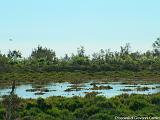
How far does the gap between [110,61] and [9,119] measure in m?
68.9

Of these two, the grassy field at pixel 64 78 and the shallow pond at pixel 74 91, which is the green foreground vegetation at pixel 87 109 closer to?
the shallow pond at pixel 74 91

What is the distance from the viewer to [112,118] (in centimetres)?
1568

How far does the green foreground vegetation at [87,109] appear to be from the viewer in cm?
1627

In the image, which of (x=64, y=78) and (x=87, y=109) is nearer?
(x=87, y=109)

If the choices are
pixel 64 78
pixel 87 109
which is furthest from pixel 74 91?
pixel 64 78

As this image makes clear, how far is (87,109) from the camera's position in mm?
17234

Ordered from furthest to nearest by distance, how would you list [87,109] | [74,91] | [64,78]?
1. [64,78]
2. [74,91]
3. [87,109]

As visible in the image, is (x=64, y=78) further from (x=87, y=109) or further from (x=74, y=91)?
(x=87, y=109)

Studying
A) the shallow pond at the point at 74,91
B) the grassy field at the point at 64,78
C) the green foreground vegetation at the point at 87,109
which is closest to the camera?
the green foreground vegetation at the point at 87,109

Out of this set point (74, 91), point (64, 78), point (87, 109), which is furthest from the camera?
point (64, 78)

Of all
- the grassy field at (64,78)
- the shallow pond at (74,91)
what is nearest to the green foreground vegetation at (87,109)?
the shallow pond at (74,91)

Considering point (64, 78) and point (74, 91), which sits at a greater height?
point (64, 78)

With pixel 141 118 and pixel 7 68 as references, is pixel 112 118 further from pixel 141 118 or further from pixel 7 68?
pixel 7 68

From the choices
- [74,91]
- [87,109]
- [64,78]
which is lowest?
[87,109]
